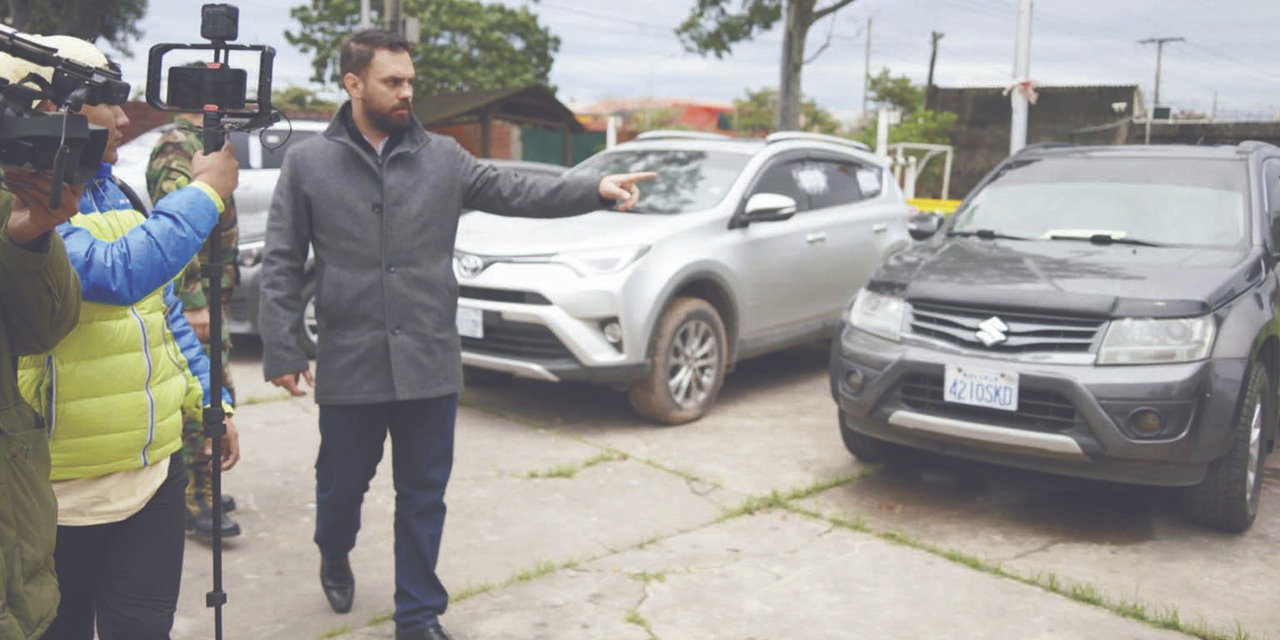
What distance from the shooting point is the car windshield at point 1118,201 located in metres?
5.32

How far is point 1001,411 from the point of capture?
15.2 ft

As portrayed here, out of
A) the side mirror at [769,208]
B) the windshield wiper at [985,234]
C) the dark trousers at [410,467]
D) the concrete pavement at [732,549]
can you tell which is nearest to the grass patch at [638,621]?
the concrete pavement at [732,549]

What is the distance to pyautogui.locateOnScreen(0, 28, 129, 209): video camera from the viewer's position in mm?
1647

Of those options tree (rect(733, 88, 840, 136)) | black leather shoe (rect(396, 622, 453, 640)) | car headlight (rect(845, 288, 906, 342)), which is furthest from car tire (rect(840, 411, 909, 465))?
tree (rect(733, 88, 840, 136))

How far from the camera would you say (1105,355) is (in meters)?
4.48

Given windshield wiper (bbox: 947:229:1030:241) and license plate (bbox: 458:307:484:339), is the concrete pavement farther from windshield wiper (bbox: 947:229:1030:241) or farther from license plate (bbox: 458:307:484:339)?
windshield wiper (bbox: 947:229:1030:241)

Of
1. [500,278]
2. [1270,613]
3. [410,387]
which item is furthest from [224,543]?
[1270,613]

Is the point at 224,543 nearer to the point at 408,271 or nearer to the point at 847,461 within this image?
the point at 408,271

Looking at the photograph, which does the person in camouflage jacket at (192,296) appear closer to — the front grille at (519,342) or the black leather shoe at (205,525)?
the black leather shoe at (205,525)

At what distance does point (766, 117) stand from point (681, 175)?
4253 centimetres

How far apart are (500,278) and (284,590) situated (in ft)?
8.31

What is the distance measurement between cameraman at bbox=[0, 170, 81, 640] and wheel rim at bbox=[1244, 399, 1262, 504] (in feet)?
14.4

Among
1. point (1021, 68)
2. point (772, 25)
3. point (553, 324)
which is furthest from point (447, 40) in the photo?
point (553, 324)

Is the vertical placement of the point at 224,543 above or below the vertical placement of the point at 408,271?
below
